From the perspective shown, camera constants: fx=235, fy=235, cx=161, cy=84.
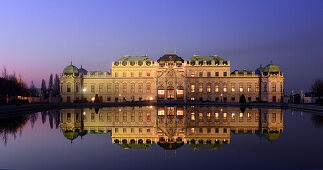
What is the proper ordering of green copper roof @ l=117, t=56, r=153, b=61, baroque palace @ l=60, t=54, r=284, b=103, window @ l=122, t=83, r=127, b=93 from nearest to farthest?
baroque palace @ l=60, t=54, r=284, b=103 < window @ l=122, t=83, r=127, b=93 < green copper roof @ l=117, t=56, r=153, b=61

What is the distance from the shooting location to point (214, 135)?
60.4ft

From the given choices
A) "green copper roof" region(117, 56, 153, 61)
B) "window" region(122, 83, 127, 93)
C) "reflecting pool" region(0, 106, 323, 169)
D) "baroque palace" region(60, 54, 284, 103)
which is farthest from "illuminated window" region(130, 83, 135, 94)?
"reflecting pool" region(0, 106, 323, 169)

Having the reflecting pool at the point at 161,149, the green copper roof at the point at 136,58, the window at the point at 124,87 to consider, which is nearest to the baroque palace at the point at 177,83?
the window at the point at 124,87

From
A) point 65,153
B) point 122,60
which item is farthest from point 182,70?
point 65,153

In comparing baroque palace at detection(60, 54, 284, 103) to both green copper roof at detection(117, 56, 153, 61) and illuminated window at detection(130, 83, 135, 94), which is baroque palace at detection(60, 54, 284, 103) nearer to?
illuminated window at detection(130, 83, 135, 94)

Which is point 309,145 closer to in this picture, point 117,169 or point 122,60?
point 117,169

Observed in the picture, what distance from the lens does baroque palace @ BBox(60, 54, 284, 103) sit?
74.7 metres

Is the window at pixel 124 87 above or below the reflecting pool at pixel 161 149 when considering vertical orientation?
above

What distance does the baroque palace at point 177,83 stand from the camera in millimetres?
74688

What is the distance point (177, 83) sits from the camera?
74000 millimetres

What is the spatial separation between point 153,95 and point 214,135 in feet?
190

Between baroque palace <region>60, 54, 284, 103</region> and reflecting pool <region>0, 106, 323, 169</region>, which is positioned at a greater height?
baroque palace <region>60, 54, 284, 103</region>

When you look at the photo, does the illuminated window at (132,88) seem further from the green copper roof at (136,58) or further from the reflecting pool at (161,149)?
the reflecting pool at (161,149)

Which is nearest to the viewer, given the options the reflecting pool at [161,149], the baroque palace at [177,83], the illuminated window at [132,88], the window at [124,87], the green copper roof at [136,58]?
the reflecting pool at [161,149]
